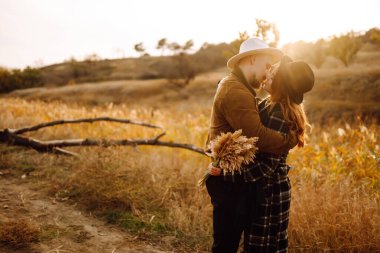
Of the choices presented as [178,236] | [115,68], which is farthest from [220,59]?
[178,236]

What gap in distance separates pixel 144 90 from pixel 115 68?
24.8 meters

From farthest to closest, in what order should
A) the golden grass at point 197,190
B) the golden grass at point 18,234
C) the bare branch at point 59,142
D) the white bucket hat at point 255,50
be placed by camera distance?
the bare branch at point 59,142, the golden grass at point 197,190, the golden grass at point 18,234, the white bucket hat at point 255,50

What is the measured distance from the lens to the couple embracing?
7.04ft

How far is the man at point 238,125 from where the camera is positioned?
2129 mm

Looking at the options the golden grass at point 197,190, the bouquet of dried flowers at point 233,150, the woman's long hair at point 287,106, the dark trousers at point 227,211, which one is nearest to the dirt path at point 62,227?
the golden grass at point 197,190

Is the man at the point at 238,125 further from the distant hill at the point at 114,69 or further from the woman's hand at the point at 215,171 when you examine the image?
the distant hill at the point at 114,69

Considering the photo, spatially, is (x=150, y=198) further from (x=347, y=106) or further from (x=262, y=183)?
(x=347, y=106)

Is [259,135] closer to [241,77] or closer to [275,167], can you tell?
[275,167]


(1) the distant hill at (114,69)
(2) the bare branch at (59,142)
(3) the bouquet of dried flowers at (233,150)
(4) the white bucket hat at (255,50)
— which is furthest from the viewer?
(1) the distant hill at (114,69)

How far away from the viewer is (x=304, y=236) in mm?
3385

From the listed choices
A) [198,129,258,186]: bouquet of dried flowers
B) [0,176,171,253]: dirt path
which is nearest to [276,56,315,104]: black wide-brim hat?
[198,129,258,186]: bouquet of dried flowers

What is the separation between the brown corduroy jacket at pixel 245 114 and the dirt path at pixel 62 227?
6.55ft

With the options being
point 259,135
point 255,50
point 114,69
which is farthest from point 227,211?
point 114,69

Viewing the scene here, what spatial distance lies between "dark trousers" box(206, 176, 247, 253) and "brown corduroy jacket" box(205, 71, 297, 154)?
0.36m
